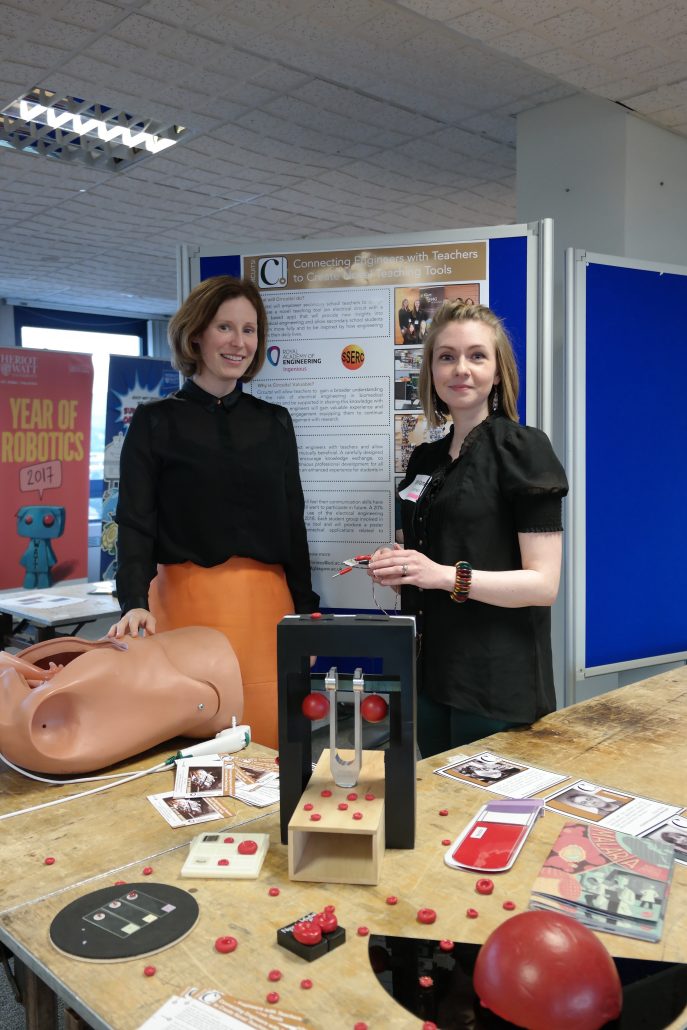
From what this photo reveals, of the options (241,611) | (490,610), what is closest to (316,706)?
(490,610)

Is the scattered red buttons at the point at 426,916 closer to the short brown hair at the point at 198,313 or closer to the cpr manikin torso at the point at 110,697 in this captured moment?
the cpr manikin torso at the point at 110,697

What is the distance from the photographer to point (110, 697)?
1.63 m

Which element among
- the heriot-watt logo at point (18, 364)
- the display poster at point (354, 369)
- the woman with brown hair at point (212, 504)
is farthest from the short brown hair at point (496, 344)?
the heriot-watt logo at point (18, 364)

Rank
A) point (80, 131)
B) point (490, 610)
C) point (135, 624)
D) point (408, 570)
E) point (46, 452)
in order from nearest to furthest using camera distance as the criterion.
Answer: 1. point (408, 570)
2. point (490, 610)
3. point (135, 624)
4. point (80, 131)
5. point (46, 452)

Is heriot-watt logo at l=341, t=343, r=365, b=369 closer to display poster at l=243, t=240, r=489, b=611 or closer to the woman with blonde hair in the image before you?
display poster at l=243, t=240, r=489, b=611

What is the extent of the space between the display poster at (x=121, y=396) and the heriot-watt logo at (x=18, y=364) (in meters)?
0.61

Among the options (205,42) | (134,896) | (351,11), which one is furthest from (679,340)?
(134,896)

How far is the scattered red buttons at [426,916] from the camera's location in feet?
3.58

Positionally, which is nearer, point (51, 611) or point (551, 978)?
A: point (551, 978)

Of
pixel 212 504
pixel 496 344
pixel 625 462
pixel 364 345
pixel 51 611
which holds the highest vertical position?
pixel 364 345

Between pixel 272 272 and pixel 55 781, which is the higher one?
pixel 272 272

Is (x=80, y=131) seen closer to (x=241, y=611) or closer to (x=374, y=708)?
(x=241, y=611)

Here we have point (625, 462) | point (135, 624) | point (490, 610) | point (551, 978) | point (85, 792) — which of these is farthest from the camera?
point (625, 462)

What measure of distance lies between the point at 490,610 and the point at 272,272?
1455 millimetres
